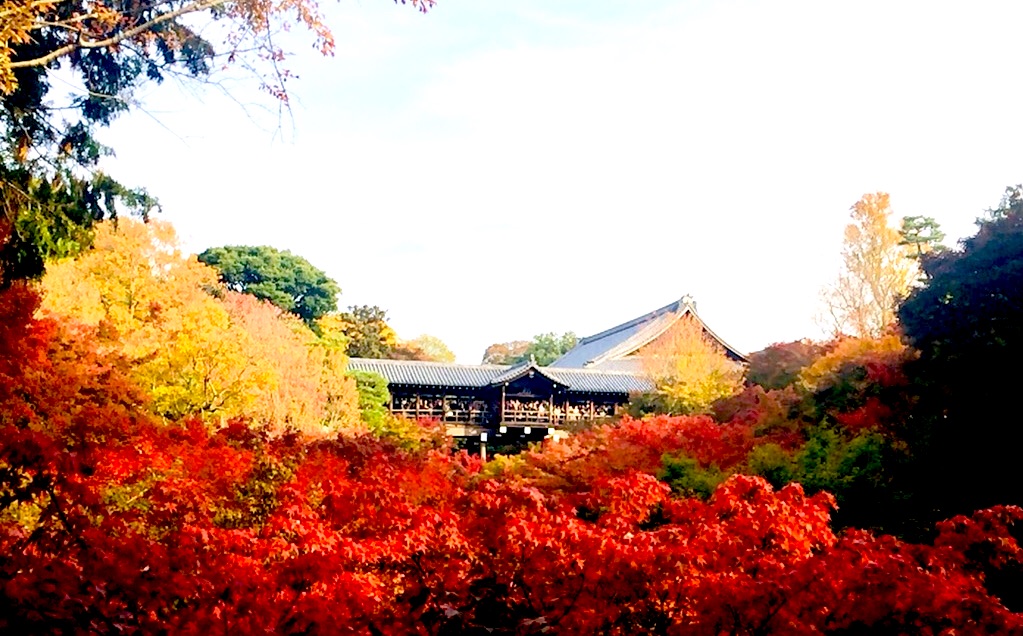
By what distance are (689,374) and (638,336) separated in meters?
15.0

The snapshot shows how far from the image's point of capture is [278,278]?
3794 centimetres

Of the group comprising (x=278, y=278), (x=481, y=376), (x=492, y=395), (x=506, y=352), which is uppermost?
(x=278, y=278)

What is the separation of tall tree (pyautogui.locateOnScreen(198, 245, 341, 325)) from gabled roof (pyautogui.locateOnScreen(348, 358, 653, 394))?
1056 cm

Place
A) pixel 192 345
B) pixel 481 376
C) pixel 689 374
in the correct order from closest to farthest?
pixel 192 345 < pixel 689 374 < pixel 481 376

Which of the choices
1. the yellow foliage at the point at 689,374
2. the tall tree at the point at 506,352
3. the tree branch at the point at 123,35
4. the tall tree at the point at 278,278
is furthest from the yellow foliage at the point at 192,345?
the tall tree at the point at 506,352

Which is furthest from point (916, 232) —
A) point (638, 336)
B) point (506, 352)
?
point (506, 352)

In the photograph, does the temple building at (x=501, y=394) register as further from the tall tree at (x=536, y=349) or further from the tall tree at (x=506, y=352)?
the tall tree at (x=506, y=352)

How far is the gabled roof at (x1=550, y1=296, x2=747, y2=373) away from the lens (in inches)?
1319

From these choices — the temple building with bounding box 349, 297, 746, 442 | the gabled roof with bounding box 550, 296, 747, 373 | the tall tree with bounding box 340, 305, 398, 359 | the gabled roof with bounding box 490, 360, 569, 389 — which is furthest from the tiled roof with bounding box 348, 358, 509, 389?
the gabled roof with bounding box 550, 296, 747, 373

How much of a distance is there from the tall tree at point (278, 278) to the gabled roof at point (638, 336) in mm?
12759

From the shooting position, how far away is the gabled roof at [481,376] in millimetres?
26469

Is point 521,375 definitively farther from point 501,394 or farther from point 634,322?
point 634,322

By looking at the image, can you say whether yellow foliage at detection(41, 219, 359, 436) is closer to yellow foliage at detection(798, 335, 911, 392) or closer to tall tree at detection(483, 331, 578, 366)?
yellow foliage at detection(798, 335, 911, 392)

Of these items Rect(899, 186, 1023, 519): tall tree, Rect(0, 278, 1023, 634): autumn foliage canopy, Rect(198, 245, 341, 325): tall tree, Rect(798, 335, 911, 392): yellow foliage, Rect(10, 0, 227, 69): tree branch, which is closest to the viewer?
Rect(0, 278, 1023, 634): autumn foliage canopy
